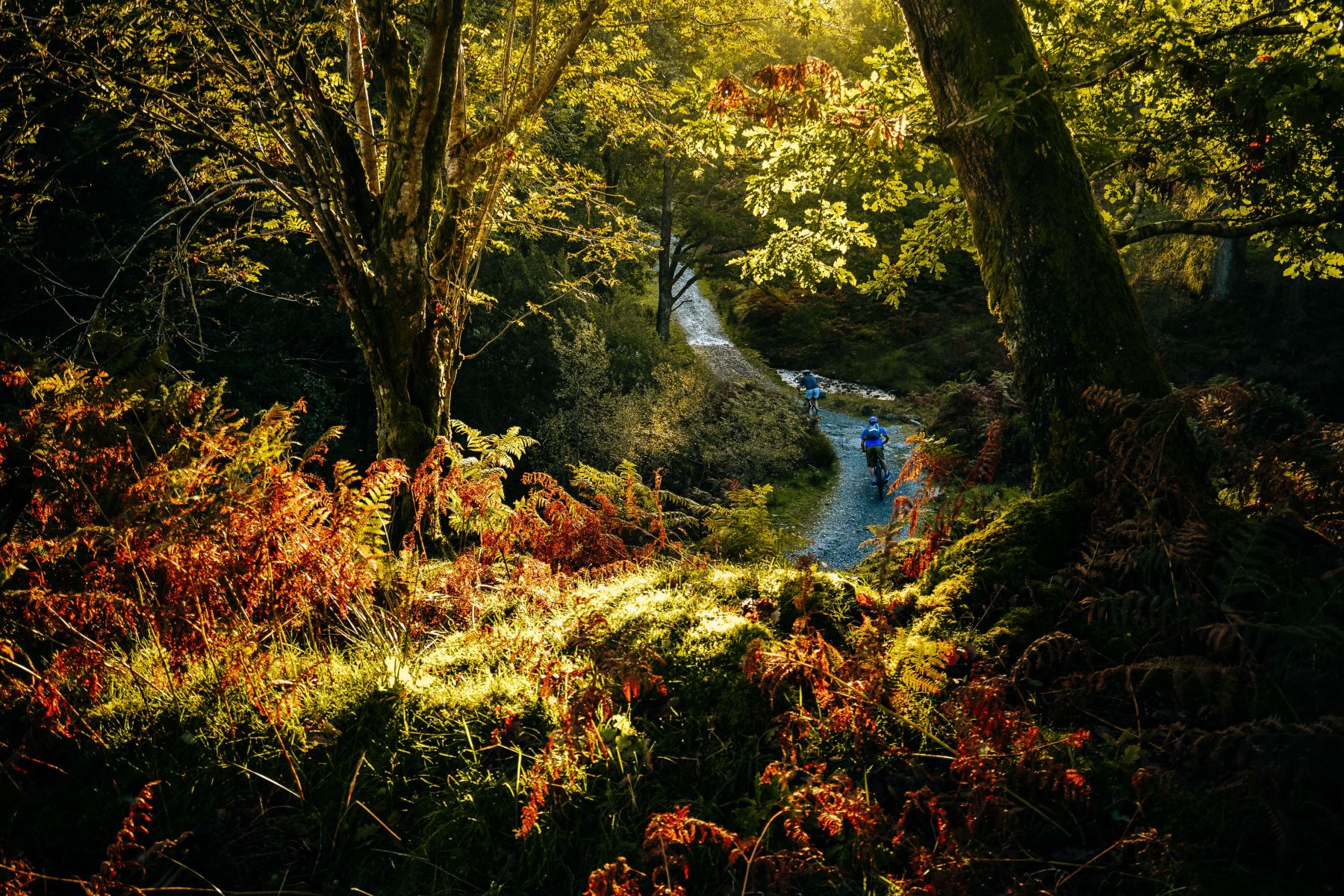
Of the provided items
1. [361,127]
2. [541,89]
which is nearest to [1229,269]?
[541,89]

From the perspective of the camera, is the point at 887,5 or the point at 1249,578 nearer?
the point at 1249,578

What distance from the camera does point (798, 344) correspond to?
30.1 metres

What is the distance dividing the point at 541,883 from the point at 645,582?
201cm

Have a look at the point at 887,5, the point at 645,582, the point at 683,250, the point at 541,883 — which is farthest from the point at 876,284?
the point at 683,250

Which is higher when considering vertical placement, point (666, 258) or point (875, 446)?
point (666, 258)

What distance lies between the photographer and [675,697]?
108 inches

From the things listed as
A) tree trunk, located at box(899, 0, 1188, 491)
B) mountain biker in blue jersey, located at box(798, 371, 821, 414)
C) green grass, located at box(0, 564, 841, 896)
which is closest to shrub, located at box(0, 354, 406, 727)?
green grass, located at box(0, 564, 841, 896)

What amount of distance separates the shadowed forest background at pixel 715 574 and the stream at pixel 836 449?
65.0 inches

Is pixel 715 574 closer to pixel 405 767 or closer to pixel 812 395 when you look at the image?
pixel 405 767

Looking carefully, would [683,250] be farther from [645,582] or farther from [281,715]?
[281,715]

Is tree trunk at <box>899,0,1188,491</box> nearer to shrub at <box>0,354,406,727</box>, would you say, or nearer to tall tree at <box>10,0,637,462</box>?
shrub at <box>0,354,406,727</box>

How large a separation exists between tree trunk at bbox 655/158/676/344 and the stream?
301 centimetres

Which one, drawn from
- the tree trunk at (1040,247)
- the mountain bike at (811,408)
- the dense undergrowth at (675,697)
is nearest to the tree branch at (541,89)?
the dense undergrowth at (675,697)

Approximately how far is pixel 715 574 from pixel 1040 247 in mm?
2816
